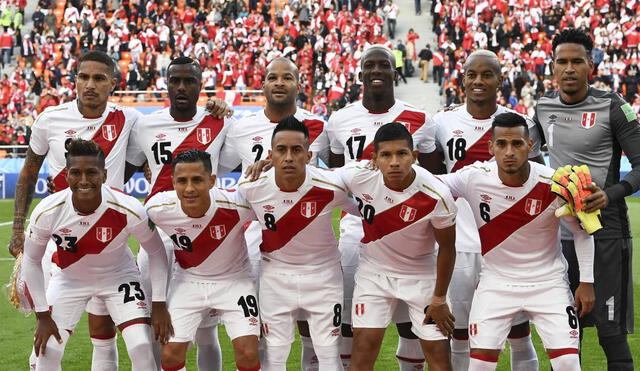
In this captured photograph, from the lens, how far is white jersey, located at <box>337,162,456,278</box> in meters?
6.00

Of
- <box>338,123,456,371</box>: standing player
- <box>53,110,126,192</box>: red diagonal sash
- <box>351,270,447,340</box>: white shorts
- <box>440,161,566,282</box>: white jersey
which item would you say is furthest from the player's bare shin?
<box>440,161,566,282</box>: white jersey

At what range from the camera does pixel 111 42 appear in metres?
31.7

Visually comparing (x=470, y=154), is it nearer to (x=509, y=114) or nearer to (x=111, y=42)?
(x=509, y=114)

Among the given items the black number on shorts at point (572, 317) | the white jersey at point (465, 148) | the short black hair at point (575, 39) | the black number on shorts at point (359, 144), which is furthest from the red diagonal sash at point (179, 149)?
the black number on shorts at point (572, 317)

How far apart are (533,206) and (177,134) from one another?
9.16 ft

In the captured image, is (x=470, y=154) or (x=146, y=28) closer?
(x=470, y=154)

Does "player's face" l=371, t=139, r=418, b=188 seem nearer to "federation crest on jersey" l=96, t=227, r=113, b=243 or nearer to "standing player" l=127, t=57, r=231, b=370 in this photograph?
"standing player" l=127, t=57, r=231, b=370

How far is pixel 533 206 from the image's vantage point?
6.04 m

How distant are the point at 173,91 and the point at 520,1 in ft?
88.8

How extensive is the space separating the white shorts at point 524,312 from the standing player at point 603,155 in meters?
0.33

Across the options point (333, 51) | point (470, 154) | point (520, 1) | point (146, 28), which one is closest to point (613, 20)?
point (520, 1)

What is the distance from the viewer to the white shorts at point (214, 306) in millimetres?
6191

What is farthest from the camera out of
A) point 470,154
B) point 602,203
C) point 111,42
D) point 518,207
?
point 111,42

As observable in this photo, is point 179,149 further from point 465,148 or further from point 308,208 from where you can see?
point 465,148
